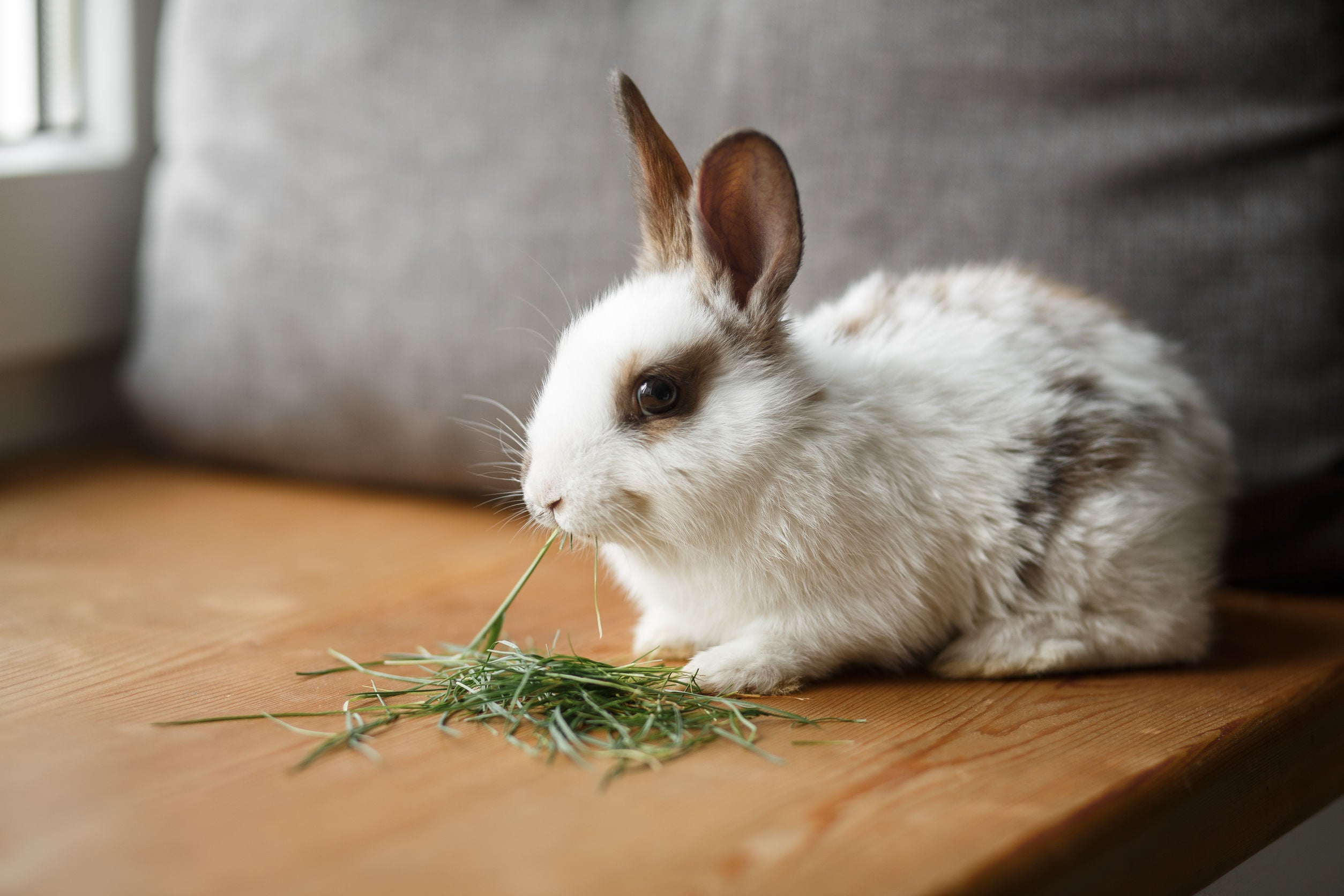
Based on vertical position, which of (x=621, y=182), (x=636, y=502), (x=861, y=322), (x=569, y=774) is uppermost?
(x=621, y=182)

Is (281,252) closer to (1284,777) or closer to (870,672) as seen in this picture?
(870,672)

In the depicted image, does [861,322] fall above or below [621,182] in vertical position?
below

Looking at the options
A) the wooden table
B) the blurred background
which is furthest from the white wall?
the wooden table

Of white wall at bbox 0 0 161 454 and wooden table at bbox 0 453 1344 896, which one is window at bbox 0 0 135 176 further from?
wooden table at bbox 0 453 1344 896

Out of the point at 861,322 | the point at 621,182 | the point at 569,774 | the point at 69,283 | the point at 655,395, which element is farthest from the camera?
the point at 69,283

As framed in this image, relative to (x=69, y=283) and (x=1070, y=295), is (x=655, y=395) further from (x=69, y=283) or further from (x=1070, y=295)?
(x=69, y=283)

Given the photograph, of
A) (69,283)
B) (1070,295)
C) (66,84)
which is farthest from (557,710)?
(66,84)

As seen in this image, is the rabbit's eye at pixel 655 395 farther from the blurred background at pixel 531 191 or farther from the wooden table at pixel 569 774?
the blurred background at pixel 531 191
